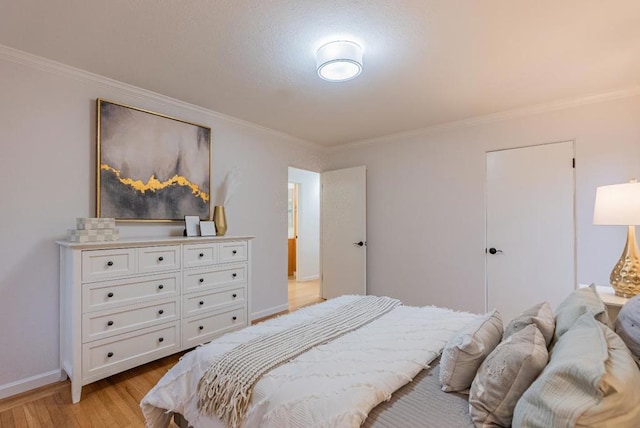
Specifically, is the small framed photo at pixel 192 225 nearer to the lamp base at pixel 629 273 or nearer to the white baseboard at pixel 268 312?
the white baseboard at pixel 268 312

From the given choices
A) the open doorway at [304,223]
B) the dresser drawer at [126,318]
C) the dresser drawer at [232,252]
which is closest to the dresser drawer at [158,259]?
the dresser drawer at [126,318]

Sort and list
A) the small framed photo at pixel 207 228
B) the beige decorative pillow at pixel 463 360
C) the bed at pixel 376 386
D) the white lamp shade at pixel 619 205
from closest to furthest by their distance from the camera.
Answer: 1. the bed at pixel 376 386
2. the beige decorative pillow at pixel 463 360
3. the white lamp shade at pixel 619 205
4. the small framed photo at pixel 207 228

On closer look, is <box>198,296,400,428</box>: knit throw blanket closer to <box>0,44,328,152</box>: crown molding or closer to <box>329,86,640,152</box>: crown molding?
<box>0,44,328,152</box>: crown molding

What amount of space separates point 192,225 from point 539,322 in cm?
283

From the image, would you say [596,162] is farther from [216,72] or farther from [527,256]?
[216,72]

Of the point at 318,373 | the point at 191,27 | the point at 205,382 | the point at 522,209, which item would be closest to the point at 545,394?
the point at 318,373

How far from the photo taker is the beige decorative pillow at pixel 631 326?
1092 millimetres

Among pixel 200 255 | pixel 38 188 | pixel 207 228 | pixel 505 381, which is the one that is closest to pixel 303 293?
pixel 207 228

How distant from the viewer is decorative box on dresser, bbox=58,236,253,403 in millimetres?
2074

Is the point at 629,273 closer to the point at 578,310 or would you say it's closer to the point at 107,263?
the point at 578,310

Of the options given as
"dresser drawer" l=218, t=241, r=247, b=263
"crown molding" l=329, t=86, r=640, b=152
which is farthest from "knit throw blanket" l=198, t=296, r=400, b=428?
"crown molding" l=329, t=86, r=640, b=152

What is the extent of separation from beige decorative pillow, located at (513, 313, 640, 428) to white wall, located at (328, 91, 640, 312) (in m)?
2.58

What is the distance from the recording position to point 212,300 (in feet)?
9.21

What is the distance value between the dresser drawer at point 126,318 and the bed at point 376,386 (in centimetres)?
91
